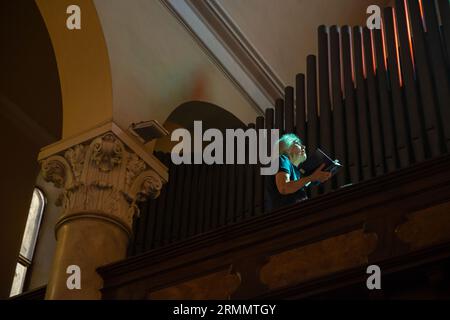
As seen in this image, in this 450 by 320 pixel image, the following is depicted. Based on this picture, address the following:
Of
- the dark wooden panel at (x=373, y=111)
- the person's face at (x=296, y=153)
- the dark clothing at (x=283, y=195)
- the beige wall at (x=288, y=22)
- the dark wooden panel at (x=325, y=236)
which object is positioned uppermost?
the beige wall at (x=288, y=22)

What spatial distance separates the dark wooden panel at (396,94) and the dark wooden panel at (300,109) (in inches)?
49.3

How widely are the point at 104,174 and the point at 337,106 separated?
2893mm

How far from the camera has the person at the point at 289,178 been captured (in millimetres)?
7180

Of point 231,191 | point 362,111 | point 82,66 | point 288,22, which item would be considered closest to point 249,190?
point 231,191

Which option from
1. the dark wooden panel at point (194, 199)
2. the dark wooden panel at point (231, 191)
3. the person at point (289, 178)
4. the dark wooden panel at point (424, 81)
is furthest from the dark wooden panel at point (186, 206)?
the dark wooden panel at point (424, 81)

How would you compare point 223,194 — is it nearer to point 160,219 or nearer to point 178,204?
point 178,204

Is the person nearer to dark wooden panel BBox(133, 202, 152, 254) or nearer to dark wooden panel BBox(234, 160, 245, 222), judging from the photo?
dark wooden panel BBox(234, 160, 245, 222)

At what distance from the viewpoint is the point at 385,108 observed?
28.8 ft

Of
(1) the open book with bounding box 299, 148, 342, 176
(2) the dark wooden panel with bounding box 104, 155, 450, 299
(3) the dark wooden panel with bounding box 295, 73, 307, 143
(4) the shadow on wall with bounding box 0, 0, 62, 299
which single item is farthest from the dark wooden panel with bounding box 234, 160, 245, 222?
(4) the shadow on wall with bounding box 0, 0, 62, 299

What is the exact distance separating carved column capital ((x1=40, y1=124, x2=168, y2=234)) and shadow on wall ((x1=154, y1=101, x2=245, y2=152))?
2.61 m

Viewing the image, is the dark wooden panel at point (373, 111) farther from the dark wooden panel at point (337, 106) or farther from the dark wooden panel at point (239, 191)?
the dark wooden panel at point (239, 191)

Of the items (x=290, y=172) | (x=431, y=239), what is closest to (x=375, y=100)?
A: (x=290, y=172)

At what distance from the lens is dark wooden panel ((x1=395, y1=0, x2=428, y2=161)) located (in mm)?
8109
